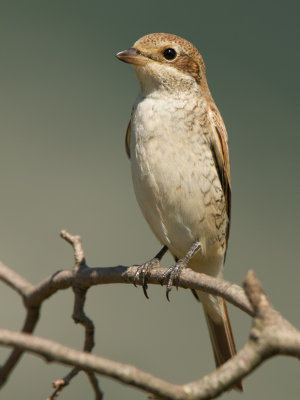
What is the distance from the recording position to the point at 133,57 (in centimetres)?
273

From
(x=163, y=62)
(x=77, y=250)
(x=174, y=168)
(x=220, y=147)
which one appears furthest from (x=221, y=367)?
(x=163, y=62)

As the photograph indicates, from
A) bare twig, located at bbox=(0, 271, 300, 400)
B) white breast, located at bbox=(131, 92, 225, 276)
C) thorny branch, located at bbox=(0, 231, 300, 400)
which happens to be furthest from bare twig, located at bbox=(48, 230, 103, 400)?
bare twig, located at bbox=(0, 271, 300, 400)

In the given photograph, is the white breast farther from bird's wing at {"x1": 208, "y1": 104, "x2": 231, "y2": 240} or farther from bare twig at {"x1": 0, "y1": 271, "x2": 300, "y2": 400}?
bare twig at {"x1": 0, "y1": 271, "x2": 300, "y2": 400}

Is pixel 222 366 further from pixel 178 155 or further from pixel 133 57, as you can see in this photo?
pixel 133 57

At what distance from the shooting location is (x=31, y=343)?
48.3 inches

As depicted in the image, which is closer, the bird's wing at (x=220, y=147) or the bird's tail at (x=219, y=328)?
the bird's wing at (x=220, y=147)

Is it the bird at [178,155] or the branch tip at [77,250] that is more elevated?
the bird at [178,155]

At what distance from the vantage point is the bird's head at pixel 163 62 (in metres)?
2.76

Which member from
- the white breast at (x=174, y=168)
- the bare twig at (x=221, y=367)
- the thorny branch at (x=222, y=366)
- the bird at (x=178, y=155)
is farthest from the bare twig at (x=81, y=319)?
the bare twig at (x=221, y=367)

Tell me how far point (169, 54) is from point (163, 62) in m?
0.05

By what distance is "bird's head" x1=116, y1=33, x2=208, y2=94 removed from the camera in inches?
109

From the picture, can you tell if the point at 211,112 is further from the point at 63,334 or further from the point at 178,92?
the point at 63,334

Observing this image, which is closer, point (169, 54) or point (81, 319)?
point (81, 319)

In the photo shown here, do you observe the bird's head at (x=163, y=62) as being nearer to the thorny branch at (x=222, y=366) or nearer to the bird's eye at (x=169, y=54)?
the bird's eye at (x=169, y=54)
